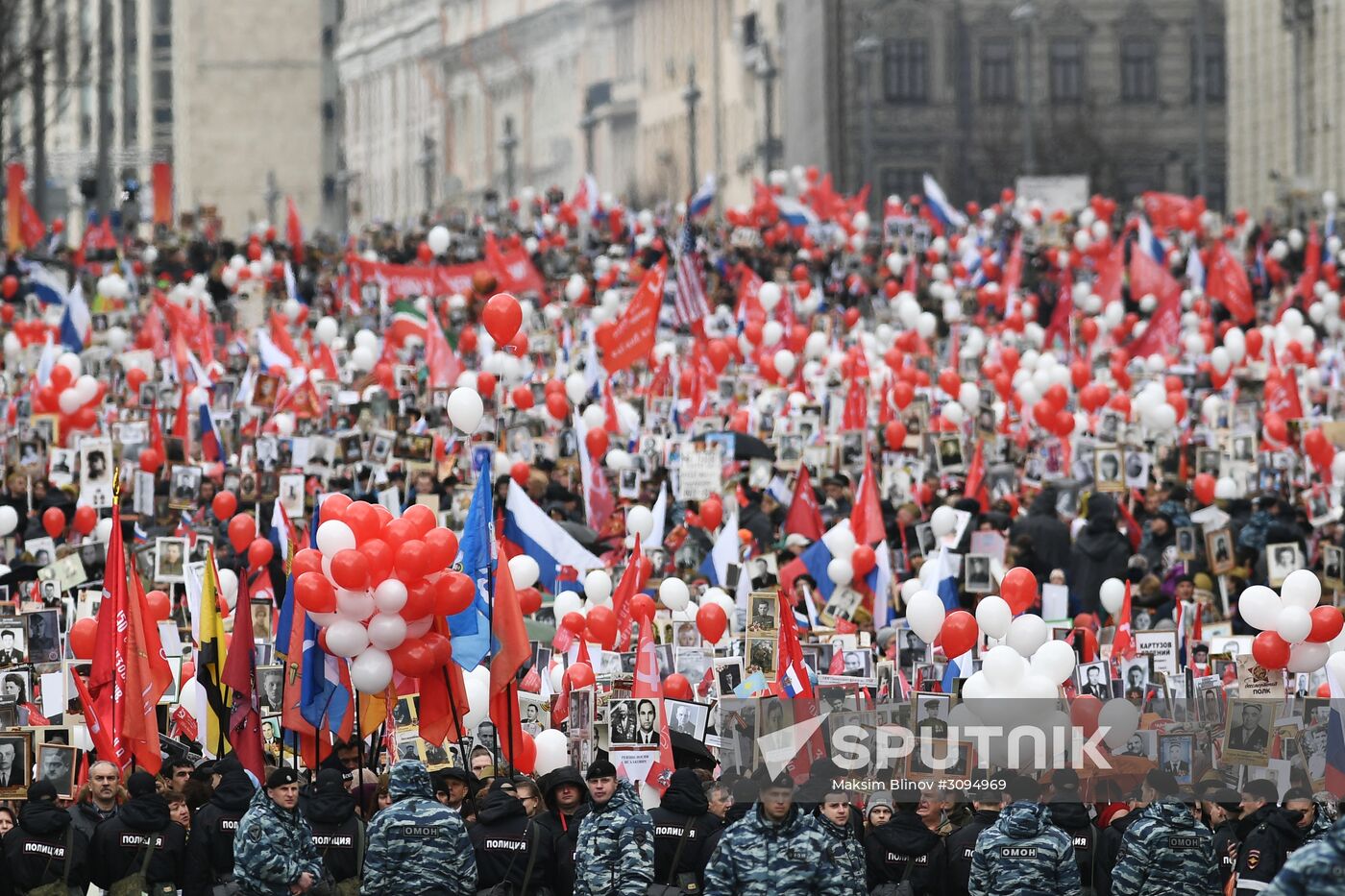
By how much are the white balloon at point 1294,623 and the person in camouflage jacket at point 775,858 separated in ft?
9.56

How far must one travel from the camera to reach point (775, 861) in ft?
37.4

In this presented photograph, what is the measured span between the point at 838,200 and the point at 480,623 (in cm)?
2526

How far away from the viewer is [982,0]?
230 feet

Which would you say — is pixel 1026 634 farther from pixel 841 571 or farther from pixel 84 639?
pixel 841 571

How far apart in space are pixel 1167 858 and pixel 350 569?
133 inches

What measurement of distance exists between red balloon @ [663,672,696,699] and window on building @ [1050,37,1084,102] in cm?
5635

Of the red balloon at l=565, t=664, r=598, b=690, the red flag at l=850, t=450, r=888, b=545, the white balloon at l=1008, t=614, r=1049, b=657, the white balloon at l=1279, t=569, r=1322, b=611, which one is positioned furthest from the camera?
the red flag at l=850, t=450, r=888, b=545

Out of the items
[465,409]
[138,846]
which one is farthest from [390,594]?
[465,409]

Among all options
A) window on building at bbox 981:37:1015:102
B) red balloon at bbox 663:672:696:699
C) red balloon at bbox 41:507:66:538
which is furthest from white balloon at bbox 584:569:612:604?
window on building at bbox 981:37:1015:102

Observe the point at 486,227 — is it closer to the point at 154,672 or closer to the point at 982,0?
the point at 154,672

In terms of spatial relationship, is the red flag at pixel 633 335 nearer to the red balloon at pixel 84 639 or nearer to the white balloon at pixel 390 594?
the red balloon at pixel 84 639

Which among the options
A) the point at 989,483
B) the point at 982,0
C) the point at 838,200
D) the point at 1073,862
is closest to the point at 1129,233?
the point at 838,200

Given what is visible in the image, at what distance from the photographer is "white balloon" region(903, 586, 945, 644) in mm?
14898

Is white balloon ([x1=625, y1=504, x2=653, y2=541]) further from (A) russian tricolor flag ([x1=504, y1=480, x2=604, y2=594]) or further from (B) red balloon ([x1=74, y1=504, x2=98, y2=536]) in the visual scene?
(B) red balloon ([x1=74, y1=504, x2=98, y2=536])
